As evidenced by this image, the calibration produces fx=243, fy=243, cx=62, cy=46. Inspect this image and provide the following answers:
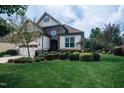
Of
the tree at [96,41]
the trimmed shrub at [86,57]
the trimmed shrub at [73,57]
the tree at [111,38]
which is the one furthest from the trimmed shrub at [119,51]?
the trimmed shrub at [73,57]

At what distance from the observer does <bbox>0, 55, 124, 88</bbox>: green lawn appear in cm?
798

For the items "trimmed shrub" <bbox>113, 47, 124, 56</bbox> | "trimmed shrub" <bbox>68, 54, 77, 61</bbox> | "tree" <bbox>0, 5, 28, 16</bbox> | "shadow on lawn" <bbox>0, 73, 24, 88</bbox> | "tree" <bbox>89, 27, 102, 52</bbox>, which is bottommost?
"shadow on lawn" <bbox>0, 73, 24, 88</bbox>

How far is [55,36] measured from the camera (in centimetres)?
2091

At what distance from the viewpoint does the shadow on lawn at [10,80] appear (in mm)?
8008

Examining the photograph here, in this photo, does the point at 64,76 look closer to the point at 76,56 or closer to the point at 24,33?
the point at 76,56

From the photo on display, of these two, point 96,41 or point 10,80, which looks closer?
point 10,80

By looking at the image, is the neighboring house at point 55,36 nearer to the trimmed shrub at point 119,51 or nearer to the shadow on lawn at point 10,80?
the trimmed shrub at point 119,51

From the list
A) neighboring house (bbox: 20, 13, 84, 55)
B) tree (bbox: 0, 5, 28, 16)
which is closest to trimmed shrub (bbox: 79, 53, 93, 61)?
tree (bbox: 0, 5, 28, 16)

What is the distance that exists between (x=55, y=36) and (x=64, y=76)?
12365 mm

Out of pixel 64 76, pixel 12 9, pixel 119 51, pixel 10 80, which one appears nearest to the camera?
pixel 10 80

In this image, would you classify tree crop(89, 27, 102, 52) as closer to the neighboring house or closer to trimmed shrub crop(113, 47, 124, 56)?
trimmed shrub crop(113, 47, 124, 56)

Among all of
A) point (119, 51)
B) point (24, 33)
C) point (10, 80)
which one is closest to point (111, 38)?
point (119, 51)

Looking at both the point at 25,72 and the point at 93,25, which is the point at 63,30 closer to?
the point at 93,25
